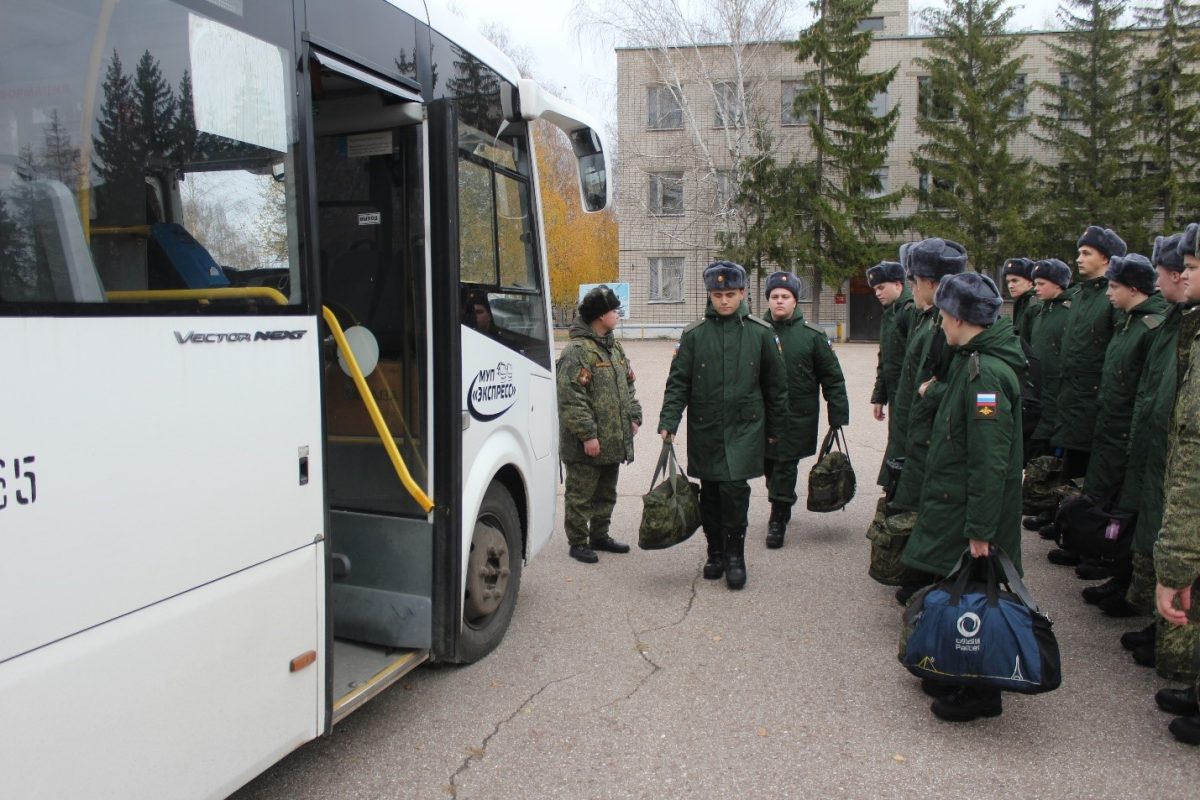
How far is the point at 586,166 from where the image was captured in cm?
510

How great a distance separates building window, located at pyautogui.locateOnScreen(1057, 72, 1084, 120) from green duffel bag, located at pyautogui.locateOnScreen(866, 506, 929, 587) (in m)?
34.7

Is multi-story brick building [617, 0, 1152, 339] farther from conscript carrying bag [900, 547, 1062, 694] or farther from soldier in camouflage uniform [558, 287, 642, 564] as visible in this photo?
conscript carrying bag [900, 547, 1062, 694]

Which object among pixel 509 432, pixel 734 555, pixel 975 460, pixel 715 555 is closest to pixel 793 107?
pixel 715 555

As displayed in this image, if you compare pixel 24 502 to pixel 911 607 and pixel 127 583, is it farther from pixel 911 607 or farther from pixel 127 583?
pixel 911 607

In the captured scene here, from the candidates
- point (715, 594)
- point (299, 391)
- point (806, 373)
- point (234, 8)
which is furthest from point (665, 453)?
point (234, 8)

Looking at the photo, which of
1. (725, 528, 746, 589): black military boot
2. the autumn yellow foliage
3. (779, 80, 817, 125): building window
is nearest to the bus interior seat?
(725, 528, 746, 589): black military boot

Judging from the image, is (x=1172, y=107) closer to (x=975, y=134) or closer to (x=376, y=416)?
(x=975, y=134)

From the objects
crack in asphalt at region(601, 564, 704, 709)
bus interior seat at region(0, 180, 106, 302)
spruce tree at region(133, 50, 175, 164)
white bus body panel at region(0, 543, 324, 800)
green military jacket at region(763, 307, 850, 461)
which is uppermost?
spruce tree at region(133, 50, 175, 164)

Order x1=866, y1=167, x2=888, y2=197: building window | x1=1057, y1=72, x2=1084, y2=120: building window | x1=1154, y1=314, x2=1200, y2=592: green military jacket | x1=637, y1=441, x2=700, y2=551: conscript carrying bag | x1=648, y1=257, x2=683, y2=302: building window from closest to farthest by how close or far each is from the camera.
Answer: x1=1154, y1=314, x2=1200, y2=592: green military jacket → x1=637, y1=441, x2=700, y2=551: conscript carrying bag → x1=866, y1=167, x2=888, y2=197: building window → x1=1057, y1=72, x2=1084, y2=120: building window → x1=648, y1=257, x2=683, y2=302: building window

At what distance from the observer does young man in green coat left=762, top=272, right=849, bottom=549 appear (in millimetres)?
6488

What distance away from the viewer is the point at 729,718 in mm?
3832

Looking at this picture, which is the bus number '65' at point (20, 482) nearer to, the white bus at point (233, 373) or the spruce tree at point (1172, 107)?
the white bus at point (233, 373)

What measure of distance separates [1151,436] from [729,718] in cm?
241

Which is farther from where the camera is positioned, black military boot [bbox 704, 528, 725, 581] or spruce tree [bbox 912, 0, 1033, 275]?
spruce tree [bbox 912, 0, 1033, 275]
